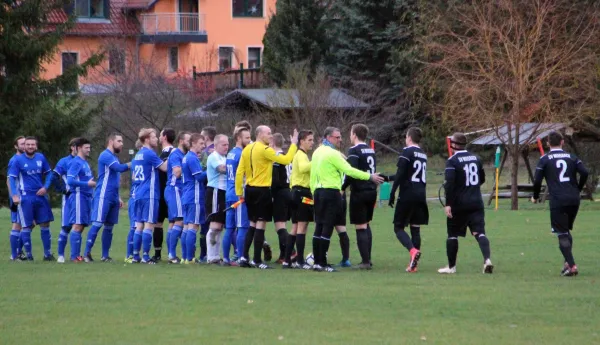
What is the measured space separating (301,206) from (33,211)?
4.92m

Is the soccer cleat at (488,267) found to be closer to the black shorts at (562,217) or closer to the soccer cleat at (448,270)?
the soccer cleat at (448,270)

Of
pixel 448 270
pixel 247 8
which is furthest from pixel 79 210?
pixel 247 8

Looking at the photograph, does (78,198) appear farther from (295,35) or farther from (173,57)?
(173,57)

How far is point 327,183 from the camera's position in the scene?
16219mm

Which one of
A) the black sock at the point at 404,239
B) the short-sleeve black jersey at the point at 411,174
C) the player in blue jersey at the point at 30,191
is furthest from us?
the player in blue jersey at the point at 30,191

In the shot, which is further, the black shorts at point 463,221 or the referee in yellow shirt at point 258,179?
the referee in yellow shirt at point 258,179

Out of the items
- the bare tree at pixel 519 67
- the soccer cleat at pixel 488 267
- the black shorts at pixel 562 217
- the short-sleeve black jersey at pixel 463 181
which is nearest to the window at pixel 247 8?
the bare tree at pixel 519 67

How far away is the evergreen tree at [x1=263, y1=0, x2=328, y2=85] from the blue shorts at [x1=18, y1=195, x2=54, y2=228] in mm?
36781

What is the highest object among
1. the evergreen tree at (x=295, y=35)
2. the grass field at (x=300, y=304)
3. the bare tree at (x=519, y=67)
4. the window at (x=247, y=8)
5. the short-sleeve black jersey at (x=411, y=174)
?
the window at (x=247, y=8)

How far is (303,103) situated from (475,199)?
26.7 meters

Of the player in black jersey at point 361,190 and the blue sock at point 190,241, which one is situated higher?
the player in black jersey at point 361,190

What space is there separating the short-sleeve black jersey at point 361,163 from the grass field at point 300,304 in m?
1.23

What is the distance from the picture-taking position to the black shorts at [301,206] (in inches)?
658

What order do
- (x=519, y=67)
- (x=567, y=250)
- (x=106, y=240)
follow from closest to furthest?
(x=567, y=250) → (x=106, y=240) → (x=519, y=67)
